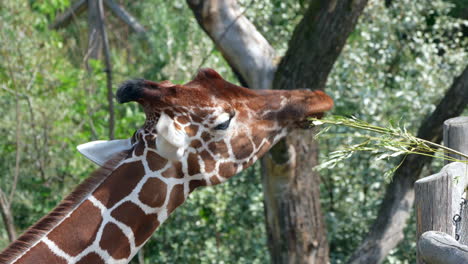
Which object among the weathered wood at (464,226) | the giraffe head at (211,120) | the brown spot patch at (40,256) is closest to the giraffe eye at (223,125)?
the giraffe head at (211,120)

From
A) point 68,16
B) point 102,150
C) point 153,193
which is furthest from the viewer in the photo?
point 68,16

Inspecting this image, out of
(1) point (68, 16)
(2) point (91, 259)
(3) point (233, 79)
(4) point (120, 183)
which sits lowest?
(1) point (68, 16)

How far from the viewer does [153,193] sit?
2303 mm

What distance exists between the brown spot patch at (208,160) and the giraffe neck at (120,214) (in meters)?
0.07

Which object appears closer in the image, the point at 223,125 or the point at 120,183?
the point at 120,183

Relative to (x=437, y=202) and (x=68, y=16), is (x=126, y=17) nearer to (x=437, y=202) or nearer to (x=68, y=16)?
(x=68, y=16)

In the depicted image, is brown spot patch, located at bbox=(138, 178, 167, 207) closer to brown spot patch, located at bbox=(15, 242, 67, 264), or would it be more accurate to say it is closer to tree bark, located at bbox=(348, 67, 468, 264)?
brown spot patch, located at bbox=(15, 242, 67, 264)

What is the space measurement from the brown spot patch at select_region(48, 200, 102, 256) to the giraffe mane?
0.03 metres

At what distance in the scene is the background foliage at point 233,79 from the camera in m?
5.46

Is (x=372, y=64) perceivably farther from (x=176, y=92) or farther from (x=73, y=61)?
(x=73, y=61)

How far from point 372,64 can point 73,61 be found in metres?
6.56

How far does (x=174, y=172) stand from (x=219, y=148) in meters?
0.22

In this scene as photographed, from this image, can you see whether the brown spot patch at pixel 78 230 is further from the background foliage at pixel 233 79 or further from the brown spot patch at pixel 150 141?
the background foliage at pixel 233 79

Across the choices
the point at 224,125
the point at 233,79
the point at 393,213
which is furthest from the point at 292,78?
the point at 233,79
